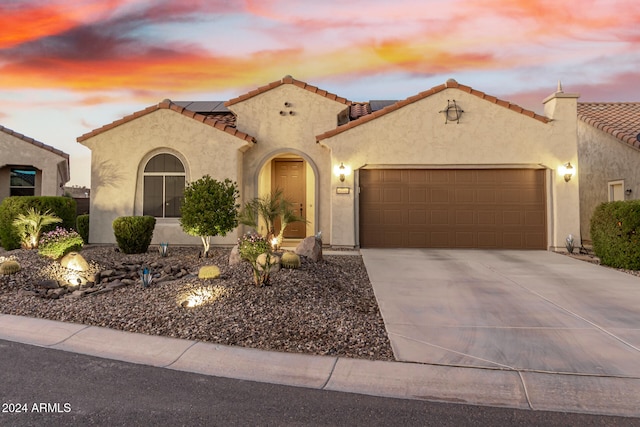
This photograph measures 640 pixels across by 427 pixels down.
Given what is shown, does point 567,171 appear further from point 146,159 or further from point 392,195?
point 146,159

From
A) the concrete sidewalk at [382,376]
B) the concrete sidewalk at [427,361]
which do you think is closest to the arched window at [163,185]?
the concrete sidewalk at [427,361]

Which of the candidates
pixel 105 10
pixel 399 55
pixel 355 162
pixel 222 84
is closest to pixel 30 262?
pixel 105 10

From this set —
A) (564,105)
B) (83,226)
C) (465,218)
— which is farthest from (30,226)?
(564,105)

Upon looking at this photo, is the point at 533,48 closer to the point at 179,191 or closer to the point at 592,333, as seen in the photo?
the point at 592,333

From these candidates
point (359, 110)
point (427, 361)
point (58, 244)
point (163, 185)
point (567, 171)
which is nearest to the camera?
point (427, 361)

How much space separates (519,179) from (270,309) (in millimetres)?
10092

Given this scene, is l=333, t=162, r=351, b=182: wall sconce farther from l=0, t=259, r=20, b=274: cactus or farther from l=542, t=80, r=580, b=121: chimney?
l=0, t=259, r=20, b=274: cactus

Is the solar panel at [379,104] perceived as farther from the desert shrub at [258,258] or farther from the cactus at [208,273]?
the cactus at [208,273]

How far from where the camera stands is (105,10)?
1055 cm

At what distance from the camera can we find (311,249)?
29.7 ft

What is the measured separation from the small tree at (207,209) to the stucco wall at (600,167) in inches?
501

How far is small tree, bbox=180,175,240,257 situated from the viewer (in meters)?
9.82

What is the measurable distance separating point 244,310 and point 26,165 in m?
18.3

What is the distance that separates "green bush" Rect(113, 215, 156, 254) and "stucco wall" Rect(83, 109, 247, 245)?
5.37 ft
